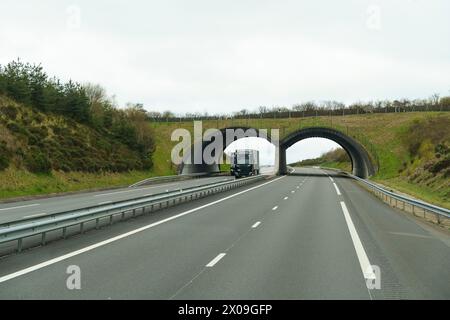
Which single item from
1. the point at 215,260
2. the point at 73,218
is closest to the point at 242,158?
the point at 73,218

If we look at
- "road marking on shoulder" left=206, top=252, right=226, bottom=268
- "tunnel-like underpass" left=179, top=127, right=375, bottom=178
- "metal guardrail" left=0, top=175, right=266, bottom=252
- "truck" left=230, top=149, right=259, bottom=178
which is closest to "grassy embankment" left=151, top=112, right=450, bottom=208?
"tunnel-like underpass" left=179, top=127, right=375, bottom=178

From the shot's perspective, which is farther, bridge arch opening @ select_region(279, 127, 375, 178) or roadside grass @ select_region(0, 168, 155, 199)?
bridge arch opening @ select_region(279, 127, 375, 178)

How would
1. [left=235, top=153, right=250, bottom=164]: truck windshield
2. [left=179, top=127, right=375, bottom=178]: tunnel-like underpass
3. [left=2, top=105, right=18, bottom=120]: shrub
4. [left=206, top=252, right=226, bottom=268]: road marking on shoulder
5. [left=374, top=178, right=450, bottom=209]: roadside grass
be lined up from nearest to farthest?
[left=206, top=252, right=226, bottom=268]: road marking on shoulder < [left=374, top=178, right=450, bottom=209]: roadside grass < [left=2, top=105, right=18, bottom=120]: shrub < [left=235, top=153, right=250, bottom=164]: truck windshield < [left=179, top=127, right=375, bottom=178]: tunnel-like underpass

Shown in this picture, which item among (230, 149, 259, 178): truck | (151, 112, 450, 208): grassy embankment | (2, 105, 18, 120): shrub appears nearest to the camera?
(2, 105, 18, 120): shrub

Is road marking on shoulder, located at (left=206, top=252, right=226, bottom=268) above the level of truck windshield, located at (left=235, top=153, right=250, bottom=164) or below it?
below

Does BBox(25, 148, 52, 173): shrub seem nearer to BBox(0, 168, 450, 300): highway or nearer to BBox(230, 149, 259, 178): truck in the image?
BBox(0, 168, 450, 300): highway

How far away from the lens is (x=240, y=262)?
10.4m

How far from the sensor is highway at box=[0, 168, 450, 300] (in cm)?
784

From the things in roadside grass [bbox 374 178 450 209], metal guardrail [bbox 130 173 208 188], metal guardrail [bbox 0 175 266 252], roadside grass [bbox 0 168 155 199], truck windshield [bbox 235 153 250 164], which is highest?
truck windshield [bbox 235 153 250 164]

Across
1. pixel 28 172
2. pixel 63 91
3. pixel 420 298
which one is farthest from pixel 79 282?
pixel 63 91

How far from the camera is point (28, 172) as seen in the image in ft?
126

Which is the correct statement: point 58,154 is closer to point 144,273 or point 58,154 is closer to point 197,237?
point 197,237

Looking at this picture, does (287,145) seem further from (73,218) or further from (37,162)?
(73,218)
